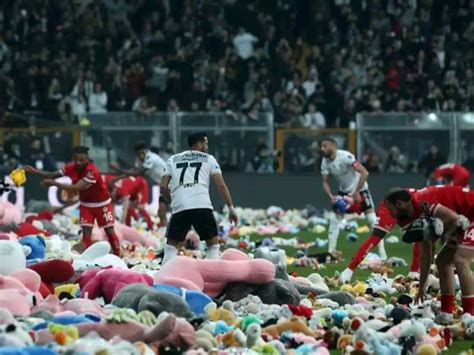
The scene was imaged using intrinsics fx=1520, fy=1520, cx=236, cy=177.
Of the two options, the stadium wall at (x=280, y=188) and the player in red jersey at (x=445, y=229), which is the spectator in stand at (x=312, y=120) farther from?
the player in red jersey at (x=445, y=229)

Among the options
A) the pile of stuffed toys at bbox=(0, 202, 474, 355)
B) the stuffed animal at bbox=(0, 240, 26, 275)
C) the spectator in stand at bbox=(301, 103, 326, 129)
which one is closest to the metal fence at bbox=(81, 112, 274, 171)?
the spectator in stand at bbox=(301, 103, 326, 129)

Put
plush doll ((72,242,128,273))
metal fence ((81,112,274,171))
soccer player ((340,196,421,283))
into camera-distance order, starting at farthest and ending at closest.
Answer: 1. metal fence ((81,112,274,171))
2. soccer player ((340,196,421,283))
3. plush doll ((72,242,128,273))

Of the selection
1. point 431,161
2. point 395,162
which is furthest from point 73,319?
point 395,162

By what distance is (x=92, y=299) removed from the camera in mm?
13828

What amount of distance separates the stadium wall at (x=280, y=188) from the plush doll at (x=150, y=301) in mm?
21495

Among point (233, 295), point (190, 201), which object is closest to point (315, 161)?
point (190, 201)

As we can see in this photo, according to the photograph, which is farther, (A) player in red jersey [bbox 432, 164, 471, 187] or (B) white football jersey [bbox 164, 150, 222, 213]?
(A) player in red jersey [bbox 432, 164, 471, 187]

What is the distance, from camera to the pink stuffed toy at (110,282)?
13.9m

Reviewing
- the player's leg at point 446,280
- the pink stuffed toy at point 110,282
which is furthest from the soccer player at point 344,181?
the pink stuffed toy at point 110,282

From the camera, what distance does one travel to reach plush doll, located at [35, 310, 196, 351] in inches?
456

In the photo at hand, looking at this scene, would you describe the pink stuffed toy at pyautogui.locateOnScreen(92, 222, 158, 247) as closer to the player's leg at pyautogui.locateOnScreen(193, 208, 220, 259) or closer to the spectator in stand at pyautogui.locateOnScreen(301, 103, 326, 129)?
the player's leg at pyautogui.locateOnScreen(193, 208, 220, 259)

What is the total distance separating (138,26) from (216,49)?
241 centimetres

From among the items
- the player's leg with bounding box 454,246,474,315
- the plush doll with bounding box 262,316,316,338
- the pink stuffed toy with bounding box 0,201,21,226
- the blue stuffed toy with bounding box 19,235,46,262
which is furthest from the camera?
the pink stuffed toy with bounding box 0,201,21,226

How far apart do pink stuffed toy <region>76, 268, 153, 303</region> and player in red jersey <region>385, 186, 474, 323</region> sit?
94.3 inches
